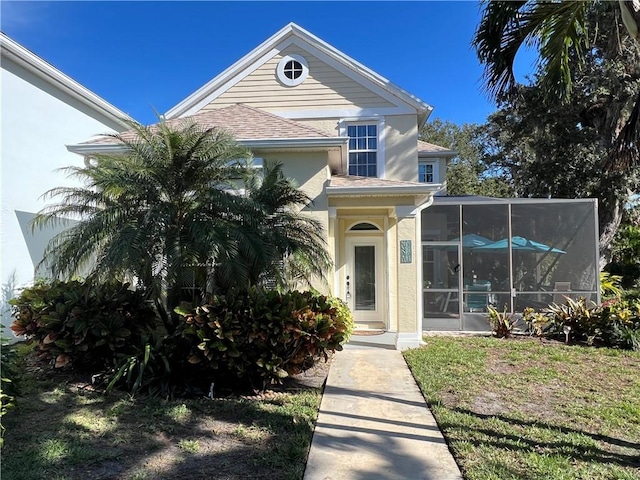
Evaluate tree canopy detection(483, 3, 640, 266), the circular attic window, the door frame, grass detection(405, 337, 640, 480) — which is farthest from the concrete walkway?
tree canopy detection(483, 3, 640, 266)

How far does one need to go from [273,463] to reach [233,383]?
8.39 ft

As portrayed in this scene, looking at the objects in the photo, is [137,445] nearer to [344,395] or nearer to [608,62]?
[344,395]

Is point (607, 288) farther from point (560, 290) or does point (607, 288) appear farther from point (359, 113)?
point (359, 113)

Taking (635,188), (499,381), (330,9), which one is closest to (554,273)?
(499,381)

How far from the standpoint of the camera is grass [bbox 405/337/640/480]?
4.10 m

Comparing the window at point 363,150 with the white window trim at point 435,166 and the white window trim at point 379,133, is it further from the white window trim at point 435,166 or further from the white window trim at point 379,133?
the white window trim at point 435,166

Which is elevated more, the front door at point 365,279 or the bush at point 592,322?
the front door at point 365,279

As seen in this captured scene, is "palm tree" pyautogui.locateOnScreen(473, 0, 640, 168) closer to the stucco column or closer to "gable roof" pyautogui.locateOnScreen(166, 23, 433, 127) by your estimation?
the stucco column

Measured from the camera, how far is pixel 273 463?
162 inches

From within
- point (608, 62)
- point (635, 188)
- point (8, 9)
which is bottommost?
point (635, 188)

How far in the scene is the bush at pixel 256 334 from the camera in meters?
6.01

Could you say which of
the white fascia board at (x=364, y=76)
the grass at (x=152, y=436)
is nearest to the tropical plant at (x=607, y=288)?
the white fascia board at (x=364, y=76)

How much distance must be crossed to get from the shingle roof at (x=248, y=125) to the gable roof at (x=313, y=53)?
1.22 m

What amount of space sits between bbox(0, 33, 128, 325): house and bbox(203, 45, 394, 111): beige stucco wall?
13.3 feet
